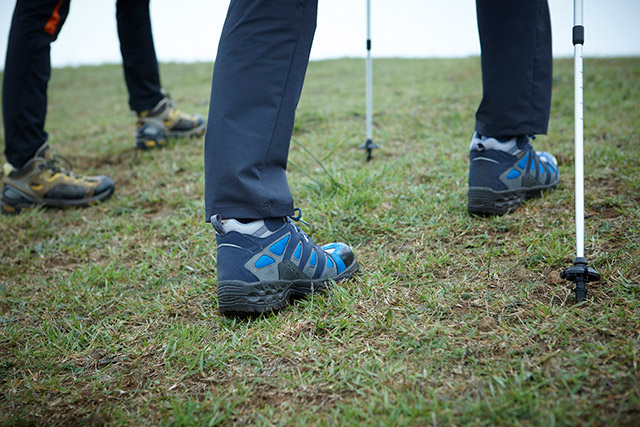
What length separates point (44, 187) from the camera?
284cm

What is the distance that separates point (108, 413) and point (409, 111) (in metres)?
4.06

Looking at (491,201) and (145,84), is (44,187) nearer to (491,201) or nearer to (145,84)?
(145,84)

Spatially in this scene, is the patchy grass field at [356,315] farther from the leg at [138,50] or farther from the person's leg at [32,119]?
the leg at [138,50]

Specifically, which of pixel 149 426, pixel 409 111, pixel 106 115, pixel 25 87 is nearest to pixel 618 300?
pixel 149 426

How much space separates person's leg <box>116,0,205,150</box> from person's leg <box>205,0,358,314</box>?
249 centimetres

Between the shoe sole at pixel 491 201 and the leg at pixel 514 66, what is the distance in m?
0.27

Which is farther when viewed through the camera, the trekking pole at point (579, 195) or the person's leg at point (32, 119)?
the person's leg at point (32, 119)

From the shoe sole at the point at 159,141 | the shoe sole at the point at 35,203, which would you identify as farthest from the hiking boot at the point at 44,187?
the shoe sole at the point at 159,141

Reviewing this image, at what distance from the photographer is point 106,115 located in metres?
5.95

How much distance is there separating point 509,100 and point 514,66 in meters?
0.15

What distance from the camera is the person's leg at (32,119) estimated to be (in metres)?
2.58

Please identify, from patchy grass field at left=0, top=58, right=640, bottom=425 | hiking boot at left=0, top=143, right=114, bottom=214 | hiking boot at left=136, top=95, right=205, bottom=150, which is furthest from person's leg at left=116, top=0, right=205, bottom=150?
hiking boot at left=0, top=143, right=114, bottom=214

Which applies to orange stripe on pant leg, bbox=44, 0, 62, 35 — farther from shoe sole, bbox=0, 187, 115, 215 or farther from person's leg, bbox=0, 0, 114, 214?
shoe sole, bbox=0, 187, 115, 215

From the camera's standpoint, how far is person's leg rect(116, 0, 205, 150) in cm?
347
